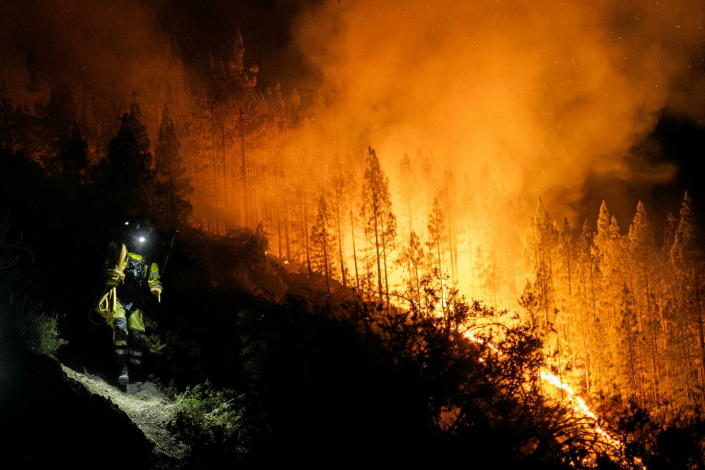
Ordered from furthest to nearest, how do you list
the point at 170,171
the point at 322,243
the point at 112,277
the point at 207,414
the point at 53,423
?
1. the point at 322,243
2. the point at 170,171
3. the point at 207,414
4. the point at 112,277
5. the point at 53,423

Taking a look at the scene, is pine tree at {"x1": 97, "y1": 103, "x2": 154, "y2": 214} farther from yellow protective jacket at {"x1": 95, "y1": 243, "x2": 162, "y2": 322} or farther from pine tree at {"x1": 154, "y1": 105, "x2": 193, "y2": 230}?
yellow protective jacket at {"x1": 95, "y1": 243, "x2": 162, "y2": 322}

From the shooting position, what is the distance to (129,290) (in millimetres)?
8867

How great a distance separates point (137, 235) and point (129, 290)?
1.12m

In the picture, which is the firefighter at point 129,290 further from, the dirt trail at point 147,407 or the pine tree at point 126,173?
the pine tree at point 126,173

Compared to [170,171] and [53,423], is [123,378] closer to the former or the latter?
[53,423]

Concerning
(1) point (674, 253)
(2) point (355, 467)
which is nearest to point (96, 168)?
(2) point (355, 467)

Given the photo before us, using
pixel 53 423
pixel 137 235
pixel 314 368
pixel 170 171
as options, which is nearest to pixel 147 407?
pixel 53 423

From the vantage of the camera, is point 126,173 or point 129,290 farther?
point 126,173

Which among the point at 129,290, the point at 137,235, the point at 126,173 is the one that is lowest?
the point at 129,290

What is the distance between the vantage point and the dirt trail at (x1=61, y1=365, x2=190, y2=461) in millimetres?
7324

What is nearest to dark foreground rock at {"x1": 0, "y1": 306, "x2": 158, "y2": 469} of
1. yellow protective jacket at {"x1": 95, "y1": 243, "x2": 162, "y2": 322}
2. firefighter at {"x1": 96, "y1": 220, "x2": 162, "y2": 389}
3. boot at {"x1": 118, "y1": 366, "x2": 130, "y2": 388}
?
yellow protective jacket at {"x1": 95, "y1": 243, "x2": 162, "y2": 322}

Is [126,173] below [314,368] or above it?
above

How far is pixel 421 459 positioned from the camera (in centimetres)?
661

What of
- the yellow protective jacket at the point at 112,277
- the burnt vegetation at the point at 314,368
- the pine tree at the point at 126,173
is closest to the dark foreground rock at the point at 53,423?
→ the burnt vegetation at the point at 314,368
